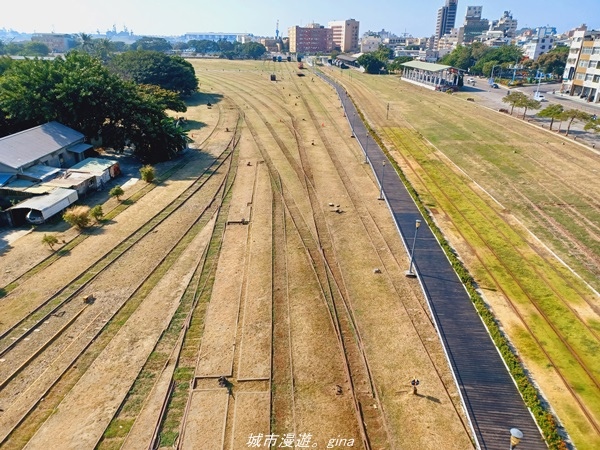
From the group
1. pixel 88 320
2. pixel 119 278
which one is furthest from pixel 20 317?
pixel 119 278

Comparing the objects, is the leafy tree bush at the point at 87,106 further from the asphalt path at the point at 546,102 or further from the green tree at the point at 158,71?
the asphalt path at the point at 546,102

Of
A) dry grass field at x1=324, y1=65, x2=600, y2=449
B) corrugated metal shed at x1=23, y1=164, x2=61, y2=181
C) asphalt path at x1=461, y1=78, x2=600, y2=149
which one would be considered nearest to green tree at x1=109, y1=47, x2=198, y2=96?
dry grass field at x1=324, y1=65, x2=600, y2=449

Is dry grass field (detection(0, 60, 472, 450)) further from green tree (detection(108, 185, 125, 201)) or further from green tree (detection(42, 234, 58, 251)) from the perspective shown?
green tree (detection(108, 185, 125, 201))

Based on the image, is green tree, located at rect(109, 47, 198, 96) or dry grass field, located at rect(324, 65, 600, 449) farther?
green tree, located at rect(109, 47, 198, 96)

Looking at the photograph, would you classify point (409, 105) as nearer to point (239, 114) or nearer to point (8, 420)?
point (239, 114)

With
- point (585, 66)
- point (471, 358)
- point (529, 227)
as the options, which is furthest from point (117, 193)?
point (585, 66)
